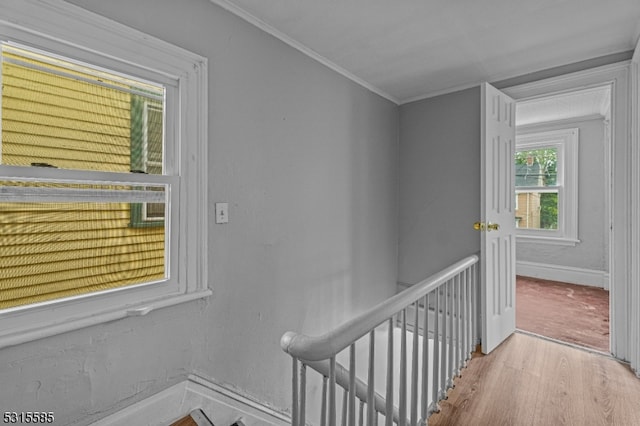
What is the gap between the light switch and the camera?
5.57 ft

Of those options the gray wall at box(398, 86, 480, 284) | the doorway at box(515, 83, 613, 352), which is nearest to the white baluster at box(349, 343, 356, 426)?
the gray wall at box(398, 86, 480, 284)

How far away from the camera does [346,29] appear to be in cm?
194

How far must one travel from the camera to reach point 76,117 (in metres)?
1.30

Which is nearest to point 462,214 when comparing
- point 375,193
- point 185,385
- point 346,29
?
point 375,193

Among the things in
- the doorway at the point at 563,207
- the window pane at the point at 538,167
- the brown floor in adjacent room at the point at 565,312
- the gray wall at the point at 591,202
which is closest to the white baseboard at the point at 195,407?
the brown floor in adjacent room at the point at 565,312

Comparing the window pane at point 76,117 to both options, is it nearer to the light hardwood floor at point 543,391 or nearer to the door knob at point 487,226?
the light hardwood floor at point 543,391

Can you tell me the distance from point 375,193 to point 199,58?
6.25ft

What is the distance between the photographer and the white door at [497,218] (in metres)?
2.38

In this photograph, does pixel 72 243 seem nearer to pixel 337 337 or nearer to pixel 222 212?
pixel 222 212

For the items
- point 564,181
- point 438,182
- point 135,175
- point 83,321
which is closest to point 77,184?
point 135,175

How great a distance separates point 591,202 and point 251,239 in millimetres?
4844

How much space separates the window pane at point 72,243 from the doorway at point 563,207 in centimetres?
357

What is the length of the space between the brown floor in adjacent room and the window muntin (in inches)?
131

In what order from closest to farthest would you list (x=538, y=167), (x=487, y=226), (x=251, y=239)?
1. (x=251, y=239)
2. (x=487, y=226)
3. (x=538, y=167)
